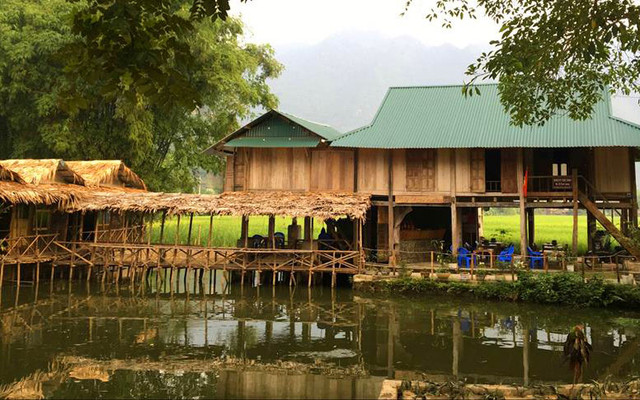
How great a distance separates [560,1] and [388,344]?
25.7 feet

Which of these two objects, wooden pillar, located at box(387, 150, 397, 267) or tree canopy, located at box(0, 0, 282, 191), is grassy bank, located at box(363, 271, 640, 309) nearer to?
wooden pillar, located at box(387, 150, 397, 267)

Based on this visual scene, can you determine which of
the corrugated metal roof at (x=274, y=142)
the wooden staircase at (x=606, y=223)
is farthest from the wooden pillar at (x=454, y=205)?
the corrugated metal roof at (x=274, y=142)

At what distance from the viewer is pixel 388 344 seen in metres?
11.2

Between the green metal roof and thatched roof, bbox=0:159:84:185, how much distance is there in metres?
6.22

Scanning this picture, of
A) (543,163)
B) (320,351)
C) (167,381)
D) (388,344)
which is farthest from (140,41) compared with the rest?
(543,163)

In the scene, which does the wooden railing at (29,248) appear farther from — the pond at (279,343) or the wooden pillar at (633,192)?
the wooden pillar at (633,192)

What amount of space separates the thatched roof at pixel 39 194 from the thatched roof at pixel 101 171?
1.85 meters

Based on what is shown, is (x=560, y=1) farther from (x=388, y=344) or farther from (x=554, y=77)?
(x=388, y=344)

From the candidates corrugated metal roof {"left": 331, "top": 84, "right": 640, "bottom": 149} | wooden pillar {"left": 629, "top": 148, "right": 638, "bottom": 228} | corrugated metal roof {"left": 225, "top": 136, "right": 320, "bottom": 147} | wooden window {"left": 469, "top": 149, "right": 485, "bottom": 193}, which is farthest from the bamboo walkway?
wooden pillar {"left": 629, "top": 148, "right": 638, "bottom": 228}

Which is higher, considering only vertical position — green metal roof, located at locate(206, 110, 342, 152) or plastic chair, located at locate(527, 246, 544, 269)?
green metal roof, located at locate(206, 110, 342, 152)

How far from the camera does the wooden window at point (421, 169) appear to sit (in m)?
18.6

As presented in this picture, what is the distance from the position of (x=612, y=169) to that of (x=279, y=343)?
13446mm

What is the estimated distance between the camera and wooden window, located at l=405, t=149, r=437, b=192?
1858 cm

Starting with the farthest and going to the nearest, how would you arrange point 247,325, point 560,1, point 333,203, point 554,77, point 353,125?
point 353,125, point 333,203, point 247,325, point 554,77, point 560,1
